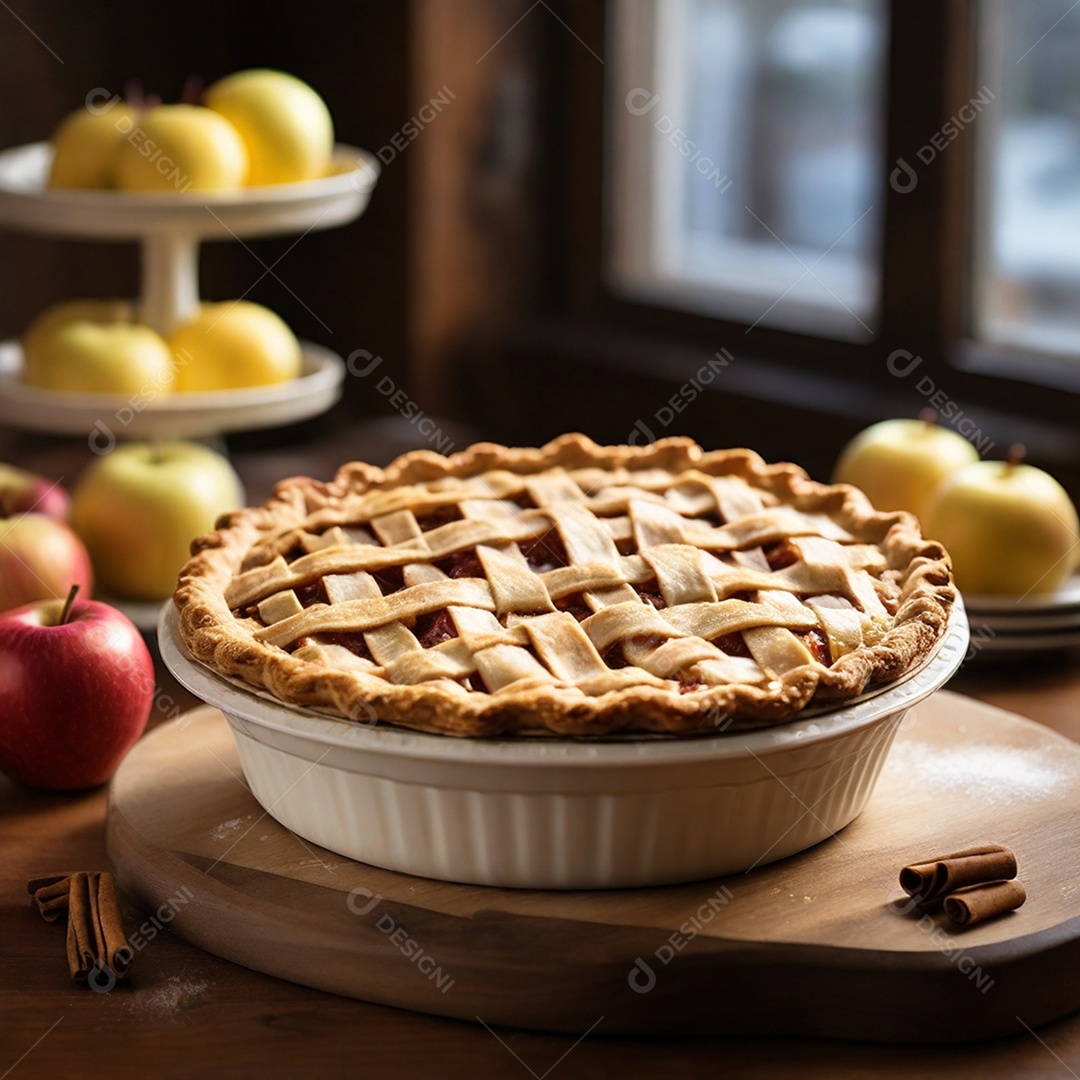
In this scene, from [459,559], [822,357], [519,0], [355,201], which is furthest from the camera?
[519,0]

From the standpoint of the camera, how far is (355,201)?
1.81 meters

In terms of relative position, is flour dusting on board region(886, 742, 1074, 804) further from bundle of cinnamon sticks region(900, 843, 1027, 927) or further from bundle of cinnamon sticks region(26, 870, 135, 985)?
bundle of cinnamon sticks region(26, 870, 135, 985)

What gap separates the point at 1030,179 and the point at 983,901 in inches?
48.5

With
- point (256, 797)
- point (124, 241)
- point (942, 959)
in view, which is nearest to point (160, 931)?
point (256, 797)

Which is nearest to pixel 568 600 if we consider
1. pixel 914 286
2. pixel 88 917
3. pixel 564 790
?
pixel 564 790

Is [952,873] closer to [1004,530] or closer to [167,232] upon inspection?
[1004,530]

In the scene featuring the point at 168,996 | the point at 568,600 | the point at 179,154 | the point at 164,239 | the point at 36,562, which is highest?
the point at 179,154

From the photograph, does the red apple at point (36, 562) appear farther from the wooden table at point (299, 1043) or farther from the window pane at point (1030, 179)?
the window pane at point (1030, 179)

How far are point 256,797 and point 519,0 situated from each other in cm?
159

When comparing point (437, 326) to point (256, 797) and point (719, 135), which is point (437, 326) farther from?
point (256, 797)

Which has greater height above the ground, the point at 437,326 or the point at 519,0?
the point at 519,0

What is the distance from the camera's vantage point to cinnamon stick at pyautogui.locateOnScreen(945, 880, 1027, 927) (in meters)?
1.00

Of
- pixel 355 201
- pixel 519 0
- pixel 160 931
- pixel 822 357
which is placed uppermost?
pixel 519 0

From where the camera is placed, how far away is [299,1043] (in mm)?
955
